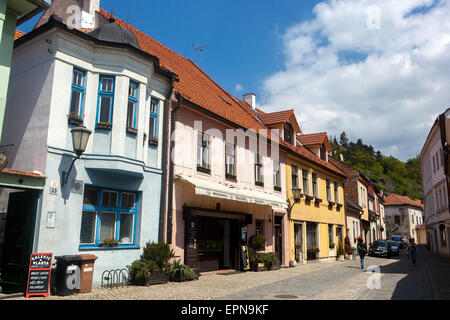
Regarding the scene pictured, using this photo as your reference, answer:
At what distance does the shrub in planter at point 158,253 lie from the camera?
1238cm

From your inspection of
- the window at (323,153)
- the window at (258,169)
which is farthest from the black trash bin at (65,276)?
the window at (323,153)

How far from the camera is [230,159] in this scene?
1812cm

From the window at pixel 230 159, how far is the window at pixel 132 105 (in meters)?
6.35

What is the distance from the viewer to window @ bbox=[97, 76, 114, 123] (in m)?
11.7

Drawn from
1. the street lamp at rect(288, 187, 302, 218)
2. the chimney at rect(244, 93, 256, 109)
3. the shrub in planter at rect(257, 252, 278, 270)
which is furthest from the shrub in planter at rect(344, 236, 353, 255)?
the chimney at rect(244, 93, 256, 109)

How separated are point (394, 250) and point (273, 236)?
20.4 m

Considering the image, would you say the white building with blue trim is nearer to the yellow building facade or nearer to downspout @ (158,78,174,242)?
downspout @ (158,78,174,242)

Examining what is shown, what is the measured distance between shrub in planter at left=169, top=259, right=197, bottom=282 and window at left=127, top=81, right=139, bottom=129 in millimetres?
5124

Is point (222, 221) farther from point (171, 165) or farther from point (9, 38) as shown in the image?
point (9, 38)

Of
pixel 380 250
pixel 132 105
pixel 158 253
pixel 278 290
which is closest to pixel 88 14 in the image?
pixel 132 105

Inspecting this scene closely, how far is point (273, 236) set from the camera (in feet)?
68.0

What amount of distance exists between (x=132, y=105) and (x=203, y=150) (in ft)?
15.4

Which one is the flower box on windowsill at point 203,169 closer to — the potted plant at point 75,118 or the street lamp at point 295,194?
the potted plant at point 75,118
